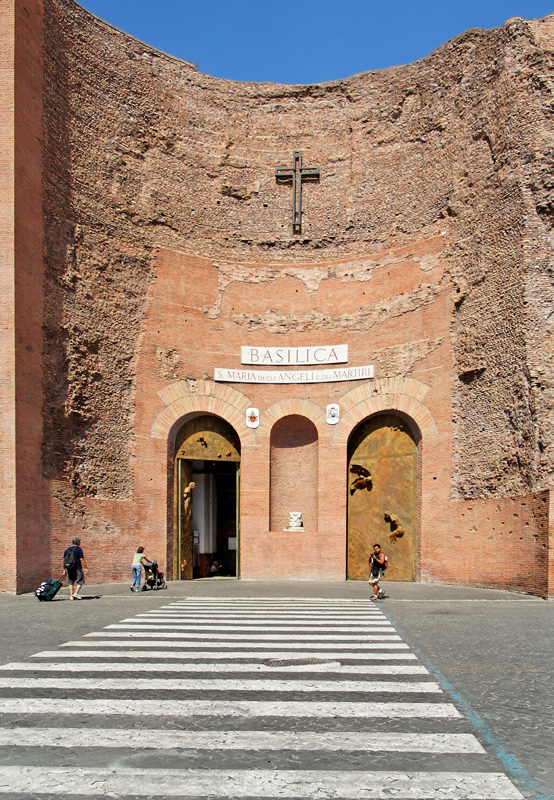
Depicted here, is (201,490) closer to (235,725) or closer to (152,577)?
(152,577)

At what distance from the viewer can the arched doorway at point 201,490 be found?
18.6 m

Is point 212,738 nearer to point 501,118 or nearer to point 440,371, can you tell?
point 440,371

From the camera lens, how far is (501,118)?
1642 cm

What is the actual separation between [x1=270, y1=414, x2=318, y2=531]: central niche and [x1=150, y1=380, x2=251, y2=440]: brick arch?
44.0 inches

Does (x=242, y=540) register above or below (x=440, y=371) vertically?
below

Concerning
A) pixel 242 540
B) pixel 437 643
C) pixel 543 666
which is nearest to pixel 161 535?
pixel 242 540

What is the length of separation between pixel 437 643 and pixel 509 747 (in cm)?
379

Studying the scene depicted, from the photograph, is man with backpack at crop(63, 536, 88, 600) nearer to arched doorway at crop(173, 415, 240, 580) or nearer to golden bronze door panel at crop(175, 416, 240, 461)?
arched doorway at crop(173, 415, 240, 580)

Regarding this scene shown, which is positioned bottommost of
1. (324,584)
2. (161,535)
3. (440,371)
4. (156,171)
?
(324,584)

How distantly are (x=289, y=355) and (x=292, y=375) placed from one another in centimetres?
59

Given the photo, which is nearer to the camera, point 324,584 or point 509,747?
point 509,747

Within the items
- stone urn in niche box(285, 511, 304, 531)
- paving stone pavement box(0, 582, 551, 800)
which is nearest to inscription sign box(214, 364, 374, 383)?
stone urn in niche box(285, 511, 304, 531)

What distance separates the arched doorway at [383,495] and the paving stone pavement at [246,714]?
8.35 meters

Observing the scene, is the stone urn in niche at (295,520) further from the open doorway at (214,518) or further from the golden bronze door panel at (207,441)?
the golden bronze door panel at (207,441)
